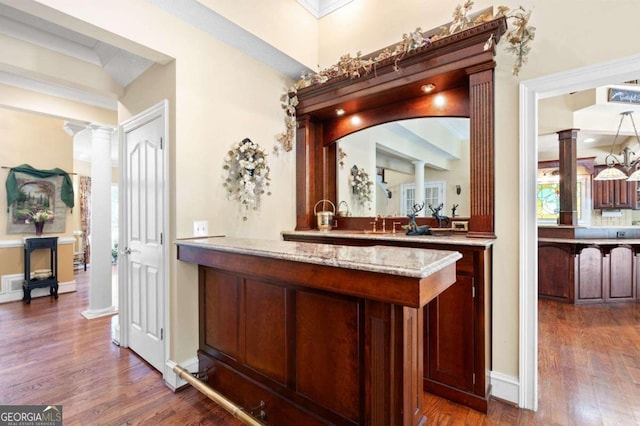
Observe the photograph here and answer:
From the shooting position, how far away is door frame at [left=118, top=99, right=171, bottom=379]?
239cm

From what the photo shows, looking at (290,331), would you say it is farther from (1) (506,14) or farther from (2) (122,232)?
(1) (506,14)

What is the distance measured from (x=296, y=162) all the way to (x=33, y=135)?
4732 millimetres

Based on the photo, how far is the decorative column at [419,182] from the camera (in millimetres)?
2857

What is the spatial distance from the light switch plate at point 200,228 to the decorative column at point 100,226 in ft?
7.94

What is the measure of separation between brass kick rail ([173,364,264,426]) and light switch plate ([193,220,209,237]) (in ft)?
3.33

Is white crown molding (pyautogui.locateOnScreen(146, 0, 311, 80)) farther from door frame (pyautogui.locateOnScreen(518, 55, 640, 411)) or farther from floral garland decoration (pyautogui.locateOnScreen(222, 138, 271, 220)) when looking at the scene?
door frame (pyautogui.locateOnScreen(518, 55, 640, 411))

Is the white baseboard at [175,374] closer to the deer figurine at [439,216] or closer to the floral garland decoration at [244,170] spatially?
the floral garland decoration at [244,170]

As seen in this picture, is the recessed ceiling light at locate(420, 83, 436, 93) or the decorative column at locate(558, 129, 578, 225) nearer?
the recessed ceiling light at locate(420, 83, 436, 93)

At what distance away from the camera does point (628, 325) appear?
3521mm

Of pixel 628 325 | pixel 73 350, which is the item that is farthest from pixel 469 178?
pixel 73 350

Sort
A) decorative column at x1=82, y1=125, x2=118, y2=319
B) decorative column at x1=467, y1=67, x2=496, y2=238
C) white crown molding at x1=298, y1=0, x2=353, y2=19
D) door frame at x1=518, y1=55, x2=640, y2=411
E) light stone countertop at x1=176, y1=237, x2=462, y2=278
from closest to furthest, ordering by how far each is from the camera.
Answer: light stone countertop at x1=176, y1=237, x2=462, y2=278 < door frame at x1=518, y1=55, x2=640, y2=411 < decorative column at x1=467, y1=67, x2=496, y2=238 < white crown molding at x1=298, y1=0, x2=353, y2=19 < decorative column at x1=82, y1=125, x2=118, y2=319

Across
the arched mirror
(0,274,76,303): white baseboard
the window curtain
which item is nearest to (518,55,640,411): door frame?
the arched mirror

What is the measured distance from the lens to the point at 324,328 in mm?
1604

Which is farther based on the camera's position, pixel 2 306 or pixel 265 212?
pixel 2 306
